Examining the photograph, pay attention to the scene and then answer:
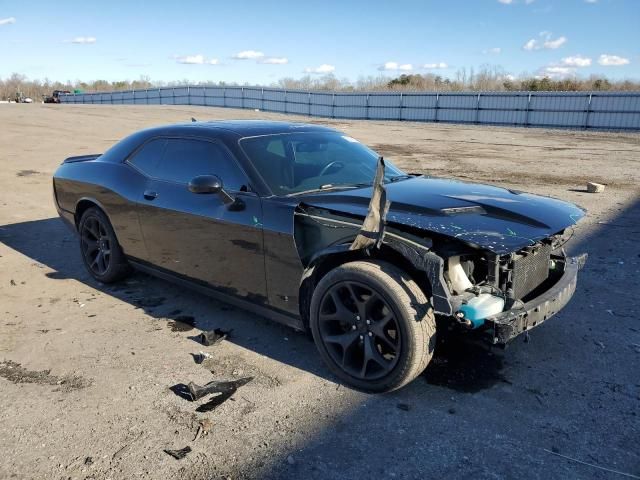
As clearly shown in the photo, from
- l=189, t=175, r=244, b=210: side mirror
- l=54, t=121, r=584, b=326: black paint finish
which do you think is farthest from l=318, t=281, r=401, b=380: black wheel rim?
l=189, t=175, r=244, b=210: side mirror

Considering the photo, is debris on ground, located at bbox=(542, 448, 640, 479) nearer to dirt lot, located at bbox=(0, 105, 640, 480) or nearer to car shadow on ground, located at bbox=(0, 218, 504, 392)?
dirt lot, located at bbox=(0, 105, 640, 480)

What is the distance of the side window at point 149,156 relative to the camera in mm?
4767

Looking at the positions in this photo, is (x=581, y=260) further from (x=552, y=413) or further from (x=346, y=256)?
(x=346, y=256)

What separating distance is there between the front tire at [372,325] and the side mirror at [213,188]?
0.95 metres

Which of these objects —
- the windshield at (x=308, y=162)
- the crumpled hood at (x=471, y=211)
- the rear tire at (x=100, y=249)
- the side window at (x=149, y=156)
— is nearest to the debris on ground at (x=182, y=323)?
the rear tire at (x=100, y=249)

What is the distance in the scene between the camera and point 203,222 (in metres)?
4.11

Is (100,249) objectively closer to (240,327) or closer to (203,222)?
(203,222)

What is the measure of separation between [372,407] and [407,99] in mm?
32451

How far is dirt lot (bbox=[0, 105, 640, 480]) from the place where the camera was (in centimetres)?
270

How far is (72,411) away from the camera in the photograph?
3176 millimetres

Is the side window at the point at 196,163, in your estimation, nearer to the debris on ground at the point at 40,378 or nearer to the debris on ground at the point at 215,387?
the debris on ground at the point at 215,387

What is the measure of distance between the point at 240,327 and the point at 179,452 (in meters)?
1.59

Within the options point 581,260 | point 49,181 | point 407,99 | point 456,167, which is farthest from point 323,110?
point 581,260

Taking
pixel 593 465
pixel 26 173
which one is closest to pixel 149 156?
pixel 593 465
